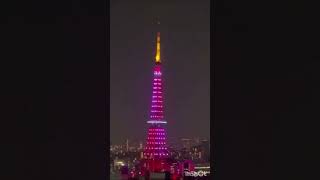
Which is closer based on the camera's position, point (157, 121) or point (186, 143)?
point (186, 143)

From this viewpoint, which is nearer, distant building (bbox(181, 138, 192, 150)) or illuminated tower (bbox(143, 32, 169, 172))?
distant building (bbox(181, 138, 192, 150))

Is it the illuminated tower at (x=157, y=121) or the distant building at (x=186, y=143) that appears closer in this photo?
the distant building at (x=186, y=143)

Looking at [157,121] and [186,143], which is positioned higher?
[157,121]
